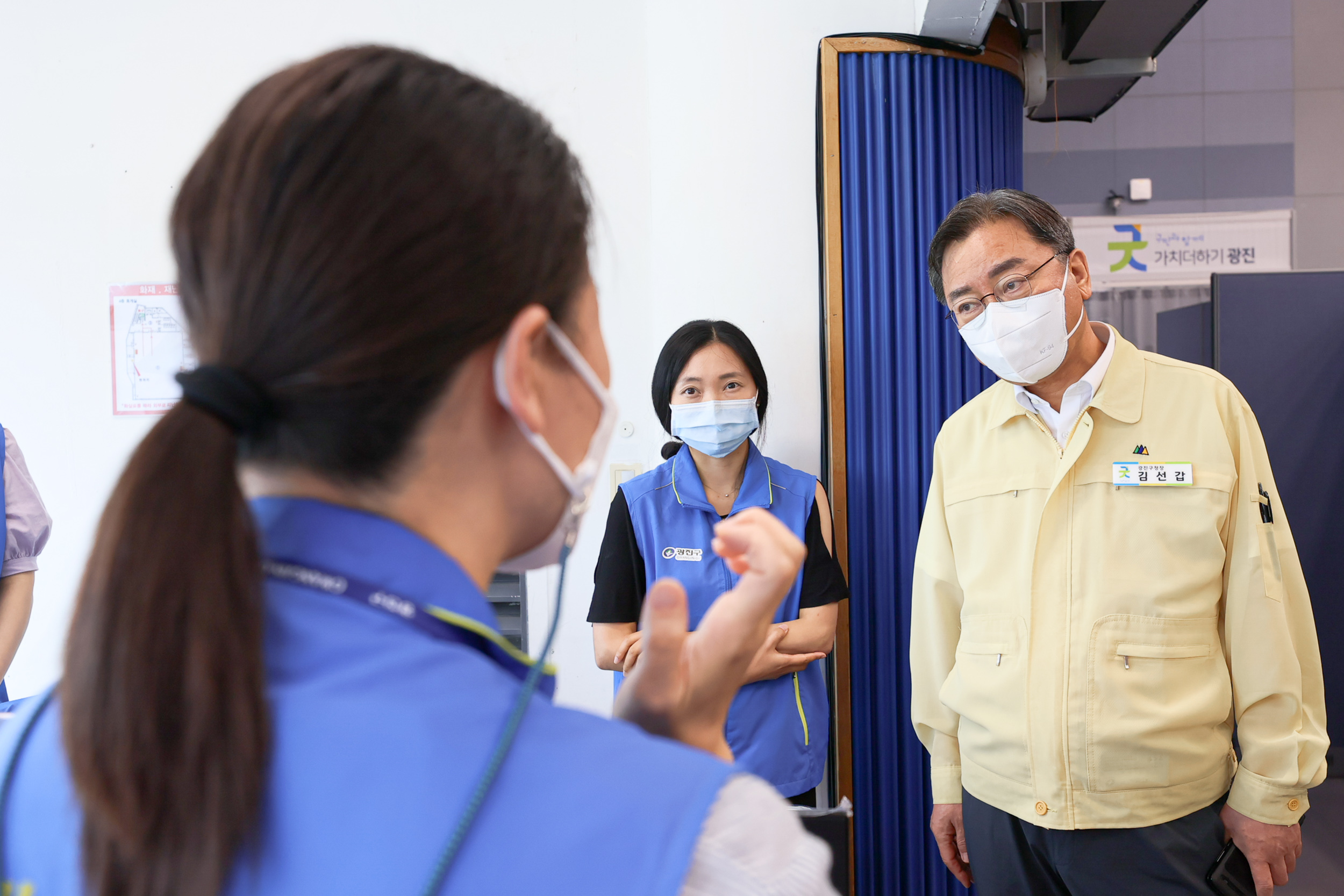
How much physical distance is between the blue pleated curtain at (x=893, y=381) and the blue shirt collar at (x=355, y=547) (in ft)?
6.20

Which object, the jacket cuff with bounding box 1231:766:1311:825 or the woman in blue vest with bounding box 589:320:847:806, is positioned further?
the woman in blue vest with bounding box 589:320:847:806

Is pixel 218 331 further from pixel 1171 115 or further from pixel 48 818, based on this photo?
pixel 1171 115

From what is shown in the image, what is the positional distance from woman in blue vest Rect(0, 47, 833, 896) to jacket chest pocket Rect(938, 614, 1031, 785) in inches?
47.4

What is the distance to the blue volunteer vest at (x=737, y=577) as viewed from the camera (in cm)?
190

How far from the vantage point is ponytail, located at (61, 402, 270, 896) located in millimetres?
382

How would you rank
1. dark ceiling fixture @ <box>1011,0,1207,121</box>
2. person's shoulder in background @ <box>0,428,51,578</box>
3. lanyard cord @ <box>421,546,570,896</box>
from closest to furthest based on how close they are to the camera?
lanyard cord @ <box>421,546,570,896</box>, person's shoulder in background @ <box>0,428,51,578</box>, dark ceiling fixture @ <box>1011,0,1207,121</box>

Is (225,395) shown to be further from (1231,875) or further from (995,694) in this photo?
(1231,875)

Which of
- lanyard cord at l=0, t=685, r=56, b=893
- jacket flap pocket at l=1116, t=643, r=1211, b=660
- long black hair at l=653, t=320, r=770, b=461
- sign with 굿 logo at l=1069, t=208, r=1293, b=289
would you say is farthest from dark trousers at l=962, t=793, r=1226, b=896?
sign with 굿 logo at l=1069, t=208, r=1293, b=289

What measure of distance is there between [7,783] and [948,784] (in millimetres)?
1655

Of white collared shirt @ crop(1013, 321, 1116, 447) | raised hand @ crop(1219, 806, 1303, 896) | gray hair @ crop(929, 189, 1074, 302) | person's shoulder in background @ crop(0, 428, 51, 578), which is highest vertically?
gray hair @ crop(929, 189, 1074, 302)

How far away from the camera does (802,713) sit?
1943 mm

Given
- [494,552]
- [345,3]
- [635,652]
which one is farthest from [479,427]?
[345,3]

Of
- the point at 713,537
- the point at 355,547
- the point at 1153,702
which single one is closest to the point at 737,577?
the point at 713,537

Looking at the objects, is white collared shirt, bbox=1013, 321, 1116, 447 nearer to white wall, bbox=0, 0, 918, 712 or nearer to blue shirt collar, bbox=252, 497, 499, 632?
white wall, bbox=0, 0, 918, 712
